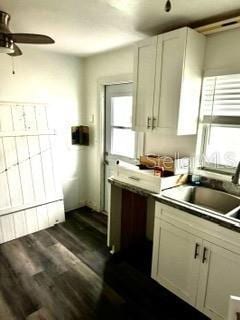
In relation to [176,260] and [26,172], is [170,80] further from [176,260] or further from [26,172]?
[26,172]

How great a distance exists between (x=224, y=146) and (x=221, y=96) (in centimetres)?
47

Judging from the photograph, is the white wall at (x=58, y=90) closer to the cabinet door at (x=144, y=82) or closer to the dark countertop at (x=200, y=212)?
the cabinet door at (x=144, y=82)

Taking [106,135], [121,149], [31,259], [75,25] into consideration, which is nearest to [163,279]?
[31,259]

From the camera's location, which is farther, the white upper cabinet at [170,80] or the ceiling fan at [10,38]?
the white upper cabinet at [170,80]

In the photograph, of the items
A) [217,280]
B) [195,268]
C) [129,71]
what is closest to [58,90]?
[129,71]

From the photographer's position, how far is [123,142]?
124 inches

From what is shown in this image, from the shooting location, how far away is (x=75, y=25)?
2.06 m

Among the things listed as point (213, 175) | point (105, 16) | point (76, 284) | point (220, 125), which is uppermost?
point (105, 16)

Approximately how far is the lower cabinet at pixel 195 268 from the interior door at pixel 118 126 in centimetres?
128

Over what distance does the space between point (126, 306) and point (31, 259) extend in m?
1.17

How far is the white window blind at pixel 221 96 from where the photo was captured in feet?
6.70

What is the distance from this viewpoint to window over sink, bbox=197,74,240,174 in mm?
2070

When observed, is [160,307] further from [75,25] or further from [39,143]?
[75,25]

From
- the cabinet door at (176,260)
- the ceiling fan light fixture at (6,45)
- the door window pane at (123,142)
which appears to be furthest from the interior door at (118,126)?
the ceiling fan light fixture at (6,45)
